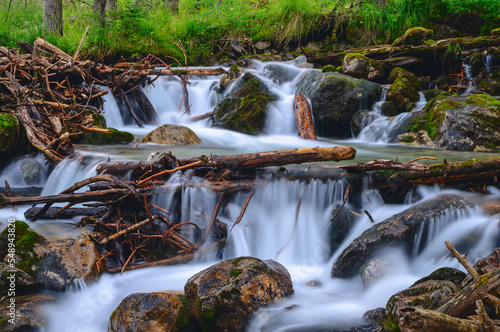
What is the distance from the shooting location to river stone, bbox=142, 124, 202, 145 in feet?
23.6

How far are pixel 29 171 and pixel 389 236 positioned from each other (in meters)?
4.77

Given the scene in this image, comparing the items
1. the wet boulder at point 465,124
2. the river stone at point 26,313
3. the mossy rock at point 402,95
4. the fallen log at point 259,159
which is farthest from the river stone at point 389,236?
the mossy rock at point 402,95

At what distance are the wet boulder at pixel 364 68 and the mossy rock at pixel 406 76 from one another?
0.25 metres

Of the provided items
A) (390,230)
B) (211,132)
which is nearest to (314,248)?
(390,230)

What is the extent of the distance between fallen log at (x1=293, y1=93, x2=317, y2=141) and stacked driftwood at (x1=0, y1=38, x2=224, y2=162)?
9.21 ft

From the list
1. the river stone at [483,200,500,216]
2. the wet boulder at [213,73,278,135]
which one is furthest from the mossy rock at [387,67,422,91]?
the river stone at [483,200,500,216]

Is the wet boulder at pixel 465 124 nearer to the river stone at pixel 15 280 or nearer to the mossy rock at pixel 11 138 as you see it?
the river stone at pixel 15 280

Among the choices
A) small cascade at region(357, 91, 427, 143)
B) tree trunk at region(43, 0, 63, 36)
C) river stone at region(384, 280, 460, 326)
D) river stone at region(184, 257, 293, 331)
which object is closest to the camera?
river stone at region(384, 280, 460, 326)

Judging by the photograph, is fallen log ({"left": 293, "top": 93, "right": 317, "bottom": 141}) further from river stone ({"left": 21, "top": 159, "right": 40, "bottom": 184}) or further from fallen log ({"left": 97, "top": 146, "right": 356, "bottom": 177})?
river stone ({"left": 21, "top": 159, "right": 40, "bottom": 184})

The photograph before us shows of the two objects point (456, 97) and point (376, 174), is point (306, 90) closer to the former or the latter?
point (456, 97)

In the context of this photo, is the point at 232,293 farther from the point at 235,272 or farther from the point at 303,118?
the point at 303,118

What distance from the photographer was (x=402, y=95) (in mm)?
8312

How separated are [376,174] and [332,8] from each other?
1047cm

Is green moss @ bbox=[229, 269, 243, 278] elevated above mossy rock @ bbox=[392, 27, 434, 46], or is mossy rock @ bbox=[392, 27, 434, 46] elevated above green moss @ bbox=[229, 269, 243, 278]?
mossy rock @ bbox=[392, 27, 434, 46]
